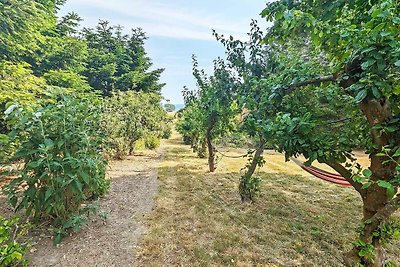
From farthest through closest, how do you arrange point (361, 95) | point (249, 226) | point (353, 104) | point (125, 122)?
point (125, 122) → point (249, 226) → point (353, 104) → point (361, 95)

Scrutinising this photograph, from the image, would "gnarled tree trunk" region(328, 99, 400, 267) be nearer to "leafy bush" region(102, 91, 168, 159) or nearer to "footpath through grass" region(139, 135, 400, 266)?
"footpath through grass" region(139, 135, 400, 266)

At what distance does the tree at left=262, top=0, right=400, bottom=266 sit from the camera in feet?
3.65

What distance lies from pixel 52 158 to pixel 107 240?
1.08 metres

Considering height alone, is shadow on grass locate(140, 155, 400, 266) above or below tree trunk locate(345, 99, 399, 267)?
below

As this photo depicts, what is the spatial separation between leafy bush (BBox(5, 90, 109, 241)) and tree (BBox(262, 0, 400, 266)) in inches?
81.8

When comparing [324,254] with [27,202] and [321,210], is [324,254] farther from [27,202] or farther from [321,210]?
[27,202]

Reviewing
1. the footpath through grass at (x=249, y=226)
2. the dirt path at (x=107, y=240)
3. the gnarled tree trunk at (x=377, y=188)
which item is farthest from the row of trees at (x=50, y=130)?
the gnarled tree trunk at (x=377, y=188)

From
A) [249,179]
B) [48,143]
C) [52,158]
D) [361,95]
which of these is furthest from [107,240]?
[361,95]

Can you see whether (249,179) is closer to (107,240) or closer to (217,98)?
(217,98)

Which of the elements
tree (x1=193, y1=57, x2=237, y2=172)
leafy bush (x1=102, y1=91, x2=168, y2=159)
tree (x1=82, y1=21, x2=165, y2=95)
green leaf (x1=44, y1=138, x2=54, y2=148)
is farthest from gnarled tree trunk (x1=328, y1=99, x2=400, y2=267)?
tree (x1=82, y1=21, x2=165, y2=95)

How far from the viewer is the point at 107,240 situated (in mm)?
2559

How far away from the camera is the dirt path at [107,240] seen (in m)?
2.18

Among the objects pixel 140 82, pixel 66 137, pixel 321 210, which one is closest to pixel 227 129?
pixel 321 210

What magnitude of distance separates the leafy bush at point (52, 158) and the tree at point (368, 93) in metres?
2.08
